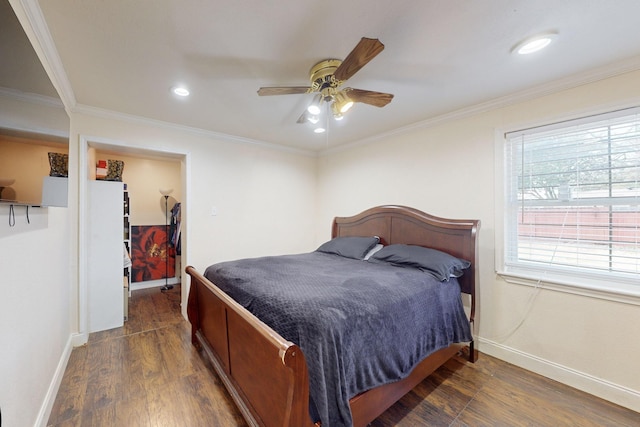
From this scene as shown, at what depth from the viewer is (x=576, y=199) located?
84.1 inches

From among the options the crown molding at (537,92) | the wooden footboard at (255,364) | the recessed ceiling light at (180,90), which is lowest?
the wooden footboard at (255,364)

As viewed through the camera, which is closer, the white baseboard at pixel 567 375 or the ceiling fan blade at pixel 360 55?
the ceiling fan blade at pixel 360 55

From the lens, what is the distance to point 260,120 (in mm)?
3033

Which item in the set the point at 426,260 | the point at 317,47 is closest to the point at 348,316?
the point at 426,260

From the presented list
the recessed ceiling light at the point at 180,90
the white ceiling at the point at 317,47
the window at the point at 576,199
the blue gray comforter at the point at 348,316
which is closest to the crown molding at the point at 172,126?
the white ceiling at the point at 317,47

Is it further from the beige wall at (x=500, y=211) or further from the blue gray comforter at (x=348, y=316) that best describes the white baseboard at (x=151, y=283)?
the beige wall at (x=500, y=211)

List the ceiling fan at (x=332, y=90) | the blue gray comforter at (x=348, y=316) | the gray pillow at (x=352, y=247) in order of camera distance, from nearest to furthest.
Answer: the blue gray comforter at (x=348, y=316) → the ceiling fan at (x=332, y=90) → the gray pillow at (x=352, y=247)

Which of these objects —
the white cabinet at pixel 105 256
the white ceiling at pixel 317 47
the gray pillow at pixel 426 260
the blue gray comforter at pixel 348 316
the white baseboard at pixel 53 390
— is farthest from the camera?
Result: the white cabinet at pixel 105 256

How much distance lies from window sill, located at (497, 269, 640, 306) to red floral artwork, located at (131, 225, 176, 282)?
4.94 m

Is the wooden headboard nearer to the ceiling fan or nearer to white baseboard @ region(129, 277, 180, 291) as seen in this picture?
the ceiling fan

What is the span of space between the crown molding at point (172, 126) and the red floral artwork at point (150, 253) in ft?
7.17

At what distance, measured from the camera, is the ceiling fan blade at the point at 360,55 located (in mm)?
1314

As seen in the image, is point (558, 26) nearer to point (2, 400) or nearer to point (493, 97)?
point (493, 97)

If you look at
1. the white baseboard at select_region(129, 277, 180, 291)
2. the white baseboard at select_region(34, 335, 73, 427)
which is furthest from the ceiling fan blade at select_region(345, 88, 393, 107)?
the white baseboard at select_region(129, 277, 180, 291)
